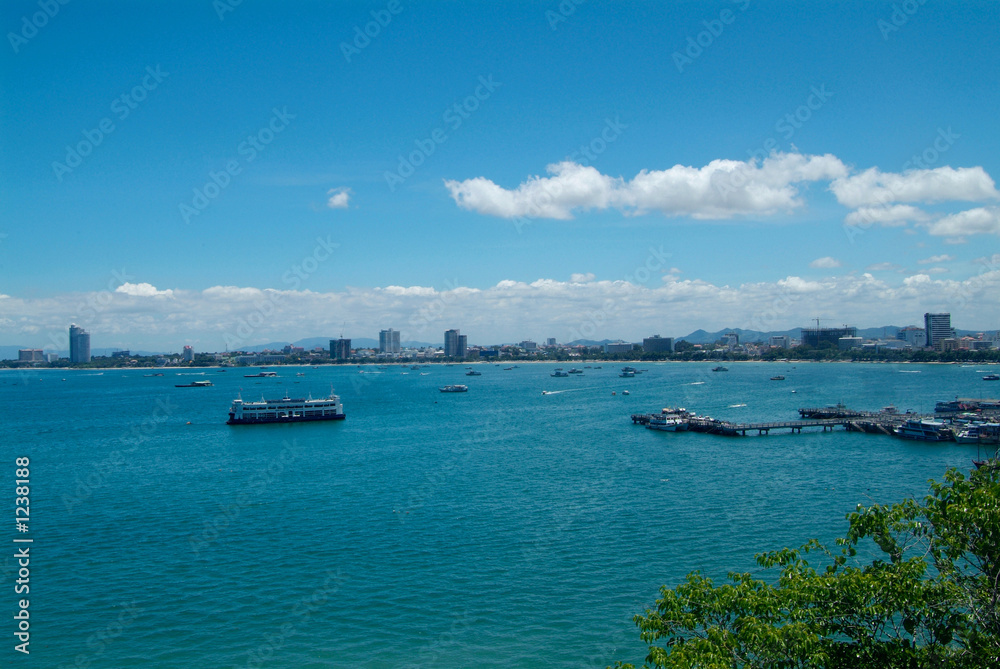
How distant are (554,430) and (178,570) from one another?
37.0 meters

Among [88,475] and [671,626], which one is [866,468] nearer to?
[671,626]

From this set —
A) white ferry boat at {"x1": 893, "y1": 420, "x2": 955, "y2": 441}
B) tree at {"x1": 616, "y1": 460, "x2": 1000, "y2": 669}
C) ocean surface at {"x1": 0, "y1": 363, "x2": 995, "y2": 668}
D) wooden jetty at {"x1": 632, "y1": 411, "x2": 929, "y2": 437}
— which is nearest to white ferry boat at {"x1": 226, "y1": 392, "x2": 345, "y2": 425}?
ocean surface at {"x1": 0, "y1": 363, "x2": 995, "y2": 668}

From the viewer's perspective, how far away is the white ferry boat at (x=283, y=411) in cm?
6247

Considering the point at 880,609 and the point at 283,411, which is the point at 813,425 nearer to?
the point at 283,411

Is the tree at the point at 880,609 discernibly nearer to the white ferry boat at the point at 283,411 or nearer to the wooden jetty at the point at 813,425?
the wooden jetty at the point at 813,425

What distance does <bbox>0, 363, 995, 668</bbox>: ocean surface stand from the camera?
56.0 ft

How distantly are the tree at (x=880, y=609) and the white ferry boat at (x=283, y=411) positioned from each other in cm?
5892

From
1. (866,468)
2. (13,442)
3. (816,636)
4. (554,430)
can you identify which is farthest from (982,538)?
(13,442)

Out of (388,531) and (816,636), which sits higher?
(816,636)

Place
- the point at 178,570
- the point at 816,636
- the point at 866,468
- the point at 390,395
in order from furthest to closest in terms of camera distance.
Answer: the point at 390,395 → the point at 866,468 → the point at 178,570 → the point at 816,636

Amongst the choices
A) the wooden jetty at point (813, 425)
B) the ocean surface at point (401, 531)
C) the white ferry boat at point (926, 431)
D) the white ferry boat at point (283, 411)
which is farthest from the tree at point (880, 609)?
the white ferry boat at point (283, 411)

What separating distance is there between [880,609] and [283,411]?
6152cm

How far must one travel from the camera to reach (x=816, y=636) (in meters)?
7.88

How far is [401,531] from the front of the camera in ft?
84.6
